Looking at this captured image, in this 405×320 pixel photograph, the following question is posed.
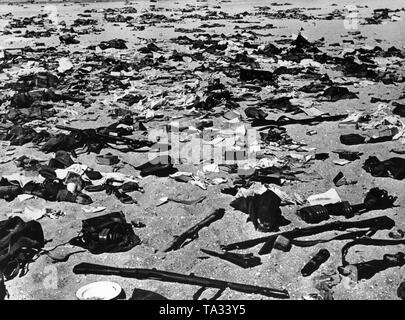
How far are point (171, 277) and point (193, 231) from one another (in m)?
0.79

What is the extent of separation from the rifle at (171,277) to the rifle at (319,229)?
578 mm

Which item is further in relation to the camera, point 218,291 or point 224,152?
point 224,152

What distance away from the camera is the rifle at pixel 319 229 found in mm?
4355

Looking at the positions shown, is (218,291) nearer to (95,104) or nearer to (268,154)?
(268,154)

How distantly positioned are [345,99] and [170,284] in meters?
6.37

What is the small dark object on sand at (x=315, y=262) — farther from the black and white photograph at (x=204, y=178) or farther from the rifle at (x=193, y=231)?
the rifle at (x=193, y=231)

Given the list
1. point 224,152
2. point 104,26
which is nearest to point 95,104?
point 224,152

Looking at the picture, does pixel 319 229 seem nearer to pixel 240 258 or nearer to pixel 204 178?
pixel 240 258

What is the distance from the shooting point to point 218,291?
12.2ft

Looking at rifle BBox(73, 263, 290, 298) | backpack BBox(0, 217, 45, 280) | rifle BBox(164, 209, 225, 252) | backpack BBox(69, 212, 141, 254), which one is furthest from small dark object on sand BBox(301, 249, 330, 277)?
backpack BBox(0, 217, 45, 280)

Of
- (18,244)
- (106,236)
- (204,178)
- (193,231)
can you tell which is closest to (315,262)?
(193,231)

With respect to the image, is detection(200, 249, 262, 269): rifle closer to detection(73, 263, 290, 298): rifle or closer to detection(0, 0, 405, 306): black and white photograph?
detection(0, 0, 405, 306): black and white photograph

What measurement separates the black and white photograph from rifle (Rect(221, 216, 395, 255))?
17 millimetres

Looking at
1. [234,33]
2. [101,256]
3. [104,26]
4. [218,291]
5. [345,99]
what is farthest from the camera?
[104,26]
